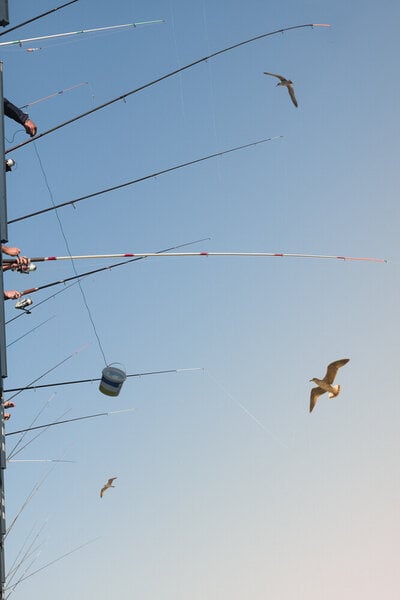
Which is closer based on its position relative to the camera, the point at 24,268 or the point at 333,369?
the point at 24,268

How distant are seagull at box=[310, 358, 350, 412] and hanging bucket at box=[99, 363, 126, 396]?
531cm

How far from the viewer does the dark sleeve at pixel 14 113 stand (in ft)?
42.3

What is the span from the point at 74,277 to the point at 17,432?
4.05 meters

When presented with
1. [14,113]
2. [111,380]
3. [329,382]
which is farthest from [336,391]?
[14,113]

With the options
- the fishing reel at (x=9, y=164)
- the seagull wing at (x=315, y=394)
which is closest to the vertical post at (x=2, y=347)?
the fishing reel at (x=9, y=164)

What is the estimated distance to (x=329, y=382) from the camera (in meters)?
17.9

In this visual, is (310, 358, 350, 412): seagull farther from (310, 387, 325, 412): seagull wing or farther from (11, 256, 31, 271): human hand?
(11, 256, 31, 271): human hand

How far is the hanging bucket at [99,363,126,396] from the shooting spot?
42.9 ft

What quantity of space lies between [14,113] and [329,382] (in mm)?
7883

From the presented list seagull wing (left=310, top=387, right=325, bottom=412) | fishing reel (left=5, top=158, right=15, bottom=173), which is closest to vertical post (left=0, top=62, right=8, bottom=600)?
fishing reel (left=5, top=158, right=15, bottom=173)

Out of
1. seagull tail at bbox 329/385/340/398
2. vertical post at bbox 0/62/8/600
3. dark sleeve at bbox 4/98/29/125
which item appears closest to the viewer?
vertical post at bbox 0/62/8/600

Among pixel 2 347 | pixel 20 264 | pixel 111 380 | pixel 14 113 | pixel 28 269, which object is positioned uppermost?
pixel 14 113

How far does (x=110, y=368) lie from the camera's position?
13.1m

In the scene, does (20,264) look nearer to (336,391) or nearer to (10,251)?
(10,251)
